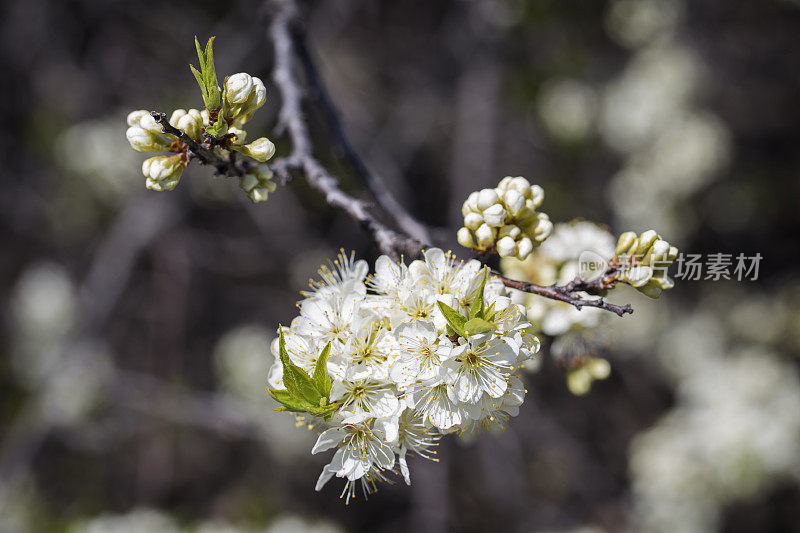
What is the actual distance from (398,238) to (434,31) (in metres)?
4.83

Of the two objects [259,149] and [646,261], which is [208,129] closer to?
[259,149]

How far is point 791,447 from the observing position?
3.55 m

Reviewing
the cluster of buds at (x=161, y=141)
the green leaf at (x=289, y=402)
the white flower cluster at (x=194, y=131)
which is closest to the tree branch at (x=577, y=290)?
the green leaf at (x=289, y=402)

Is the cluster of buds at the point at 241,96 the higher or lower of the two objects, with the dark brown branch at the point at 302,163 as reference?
lower

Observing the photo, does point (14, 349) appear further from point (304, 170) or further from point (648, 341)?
point (648, 341)

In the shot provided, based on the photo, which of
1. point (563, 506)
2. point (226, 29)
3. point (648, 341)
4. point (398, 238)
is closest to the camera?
point (398, 238)

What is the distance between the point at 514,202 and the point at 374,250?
2.80 m

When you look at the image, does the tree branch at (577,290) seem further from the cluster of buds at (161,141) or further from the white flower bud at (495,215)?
the cluster of buds at (161,141)

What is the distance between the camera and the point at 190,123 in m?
1.21

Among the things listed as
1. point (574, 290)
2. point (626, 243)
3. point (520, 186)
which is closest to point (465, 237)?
point (520, 186)

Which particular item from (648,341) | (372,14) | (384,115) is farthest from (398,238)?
(372,14)

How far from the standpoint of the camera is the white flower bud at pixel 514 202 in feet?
4.49

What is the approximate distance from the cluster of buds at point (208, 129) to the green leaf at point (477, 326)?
0.61m

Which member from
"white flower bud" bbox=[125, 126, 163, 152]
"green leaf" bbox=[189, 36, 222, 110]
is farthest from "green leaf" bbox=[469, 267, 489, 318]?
"white flower bud" bbox=[125, 126, 163, 152]
